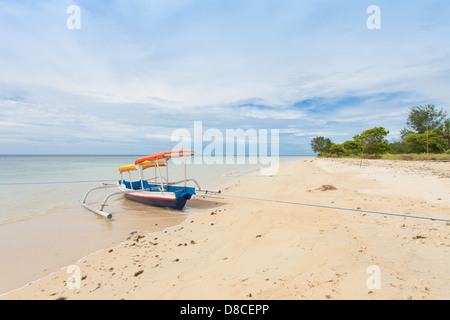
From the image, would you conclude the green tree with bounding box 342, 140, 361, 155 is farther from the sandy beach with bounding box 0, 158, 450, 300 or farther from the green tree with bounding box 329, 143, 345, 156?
the sandy beach with bounding box 0, 158, 450, 300

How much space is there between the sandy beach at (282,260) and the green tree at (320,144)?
69463 millimetres

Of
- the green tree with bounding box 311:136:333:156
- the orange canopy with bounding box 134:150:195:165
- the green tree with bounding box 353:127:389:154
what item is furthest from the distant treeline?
the orange canopy with bounding box 134:150:195:165

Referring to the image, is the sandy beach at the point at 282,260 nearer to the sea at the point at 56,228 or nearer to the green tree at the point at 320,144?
the sea at the point at 56,228

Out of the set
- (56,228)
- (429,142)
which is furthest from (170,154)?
(429,142)

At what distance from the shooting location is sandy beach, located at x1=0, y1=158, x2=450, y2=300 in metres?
3.10

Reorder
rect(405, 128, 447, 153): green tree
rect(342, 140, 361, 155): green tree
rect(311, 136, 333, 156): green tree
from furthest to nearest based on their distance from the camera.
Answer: rect(311, 136, 333, 156): green tree < rect(342, 140, 361, 155): green tree < rect(405, 128, 447, 153): green tree

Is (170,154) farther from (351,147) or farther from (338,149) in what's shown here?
(338,149)

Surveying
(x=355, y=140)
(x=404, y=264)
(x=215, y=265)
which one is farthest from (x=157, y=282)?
(x=355, y=140)

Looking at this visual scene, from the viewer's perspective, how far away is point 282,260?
12.9 feet

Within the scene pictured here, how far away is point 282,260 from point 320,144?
255 feet

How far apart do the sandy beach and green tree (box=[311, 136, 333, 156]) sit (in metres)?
69.5

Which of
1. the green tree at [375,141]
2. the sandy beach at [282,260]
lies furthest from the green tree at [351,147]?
the sandy beach at [282,260]

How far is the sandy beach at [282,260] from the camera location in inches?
122
